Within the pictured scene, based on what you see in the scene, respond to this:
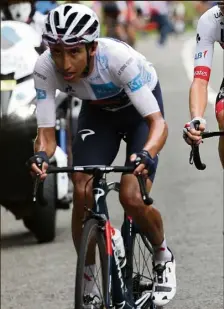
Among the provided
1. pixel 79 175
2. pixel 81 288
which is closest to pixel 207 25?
pixel 79 175

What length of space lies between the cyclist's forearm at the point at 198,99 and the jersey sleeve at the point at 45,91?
0.80m

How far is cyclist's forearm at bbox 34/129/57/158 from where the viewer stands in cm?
689

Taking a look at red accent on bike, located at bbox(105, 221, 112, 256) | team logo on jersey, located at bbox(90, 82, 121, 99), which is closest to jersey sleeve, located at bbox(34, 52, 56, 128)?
team logo on jersey, located at bbox(90, 82, 121, 99)

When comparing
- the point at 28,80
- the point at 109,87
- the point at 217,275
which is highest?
the point at 109,87

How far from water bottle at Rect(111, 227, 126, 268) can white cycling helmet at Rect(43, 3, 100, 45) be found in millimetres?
1051

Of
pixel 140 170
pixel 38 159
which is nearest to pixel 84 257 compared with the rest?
pixel 140 170

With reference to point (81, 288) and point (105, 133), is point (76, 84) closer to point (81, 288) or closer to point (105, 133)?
point (105, 133)

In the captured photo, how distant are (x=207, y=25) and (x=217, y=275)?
2.69 meters

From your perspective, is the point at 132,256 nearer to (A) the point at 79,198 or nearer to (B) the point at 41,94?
(A) the point at 79,198

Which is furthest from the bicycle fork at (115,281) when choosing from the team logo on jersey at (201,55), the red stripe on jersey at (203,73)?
the team logo on jersey at (201,55)

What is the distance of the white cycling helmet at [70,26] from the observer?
254 inches

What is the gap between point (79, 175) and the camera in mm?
6746

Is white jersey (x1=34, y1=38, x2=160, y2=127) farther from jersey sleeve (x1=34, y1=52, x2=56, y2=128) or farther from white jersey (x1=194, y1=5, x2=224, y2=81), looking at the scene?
white jersey (x1=194, y1=5, x2=224, y2=81)

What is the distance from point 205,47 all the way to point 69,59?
869 millimetres
